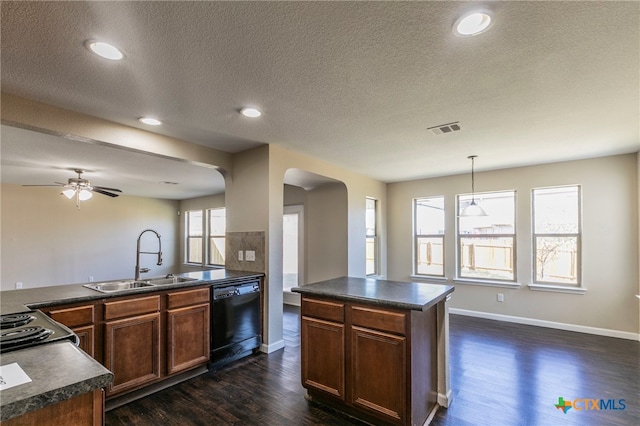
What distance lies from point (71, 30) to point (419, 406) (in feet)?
10.1

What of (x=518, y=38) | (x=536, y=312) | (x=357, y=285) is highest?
(x=518, y=38)

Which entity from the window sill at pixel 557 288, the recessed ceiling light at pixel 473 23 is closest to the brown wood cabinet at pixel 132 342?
the recessed ceiling light at pixel 473 23

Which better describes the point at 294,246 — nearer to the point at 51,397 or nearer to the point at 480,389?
the point at 480,389

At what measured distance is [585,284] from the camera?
14.3 ft

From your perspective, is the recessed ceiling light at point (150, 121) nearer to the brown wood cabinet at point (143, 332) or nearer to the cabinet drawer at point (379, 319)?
the brown wood cabinet at point (143, 332)

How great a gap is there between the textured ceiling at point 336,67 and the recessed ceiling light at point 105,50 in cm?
5

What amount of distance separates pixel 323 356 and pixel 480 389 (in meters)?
1.50

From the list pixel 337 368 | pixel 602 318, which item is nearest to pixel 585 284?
pixel 602 318

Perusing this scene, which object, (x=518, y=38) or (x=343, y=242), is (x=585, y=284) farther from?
(x=518, y=38)

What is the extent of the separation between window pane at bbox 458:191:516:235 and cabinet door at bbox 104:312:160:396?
16.0 feet

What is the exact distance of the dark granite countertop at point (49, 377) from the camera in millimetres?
871

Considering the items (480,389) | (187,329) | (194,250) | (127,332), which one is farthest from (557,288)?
(194,250)

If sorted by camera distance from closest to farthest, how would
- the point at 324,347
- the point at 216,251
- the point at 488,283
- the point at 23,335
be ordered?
the point at 23,335, the point at 324,347, the point at 488,283, the point at 216,251

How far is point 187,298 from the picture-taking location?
3.00 m
